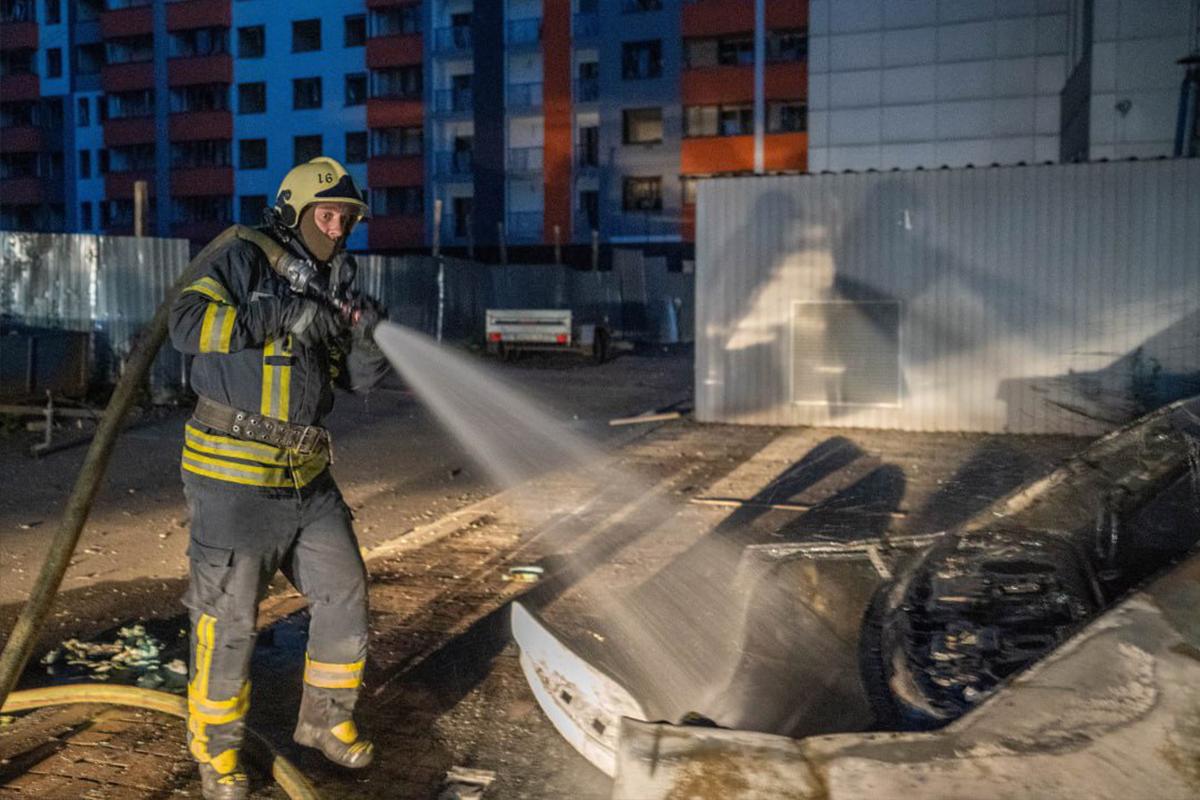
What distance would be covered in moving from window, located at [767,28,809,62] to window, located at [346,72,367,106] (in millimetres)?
17914

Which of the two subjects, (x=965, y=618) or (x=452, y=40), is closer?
(x=965, y=618)

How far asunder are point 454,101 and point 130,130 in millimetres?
17411

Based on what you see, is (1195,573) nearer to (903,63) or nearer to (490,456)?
(490,456)

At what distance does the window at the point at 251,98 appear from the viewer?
47.8m

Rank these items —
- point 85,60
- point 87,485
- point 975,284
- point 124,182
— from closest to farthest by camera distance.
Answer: point 87,485 < point 975,284 < point 124,182 < point 85,60

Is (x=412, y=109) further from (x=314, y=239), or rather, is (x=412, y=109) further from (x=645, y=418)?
(x=314, y=239)

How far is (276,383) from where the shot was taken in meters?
3.55

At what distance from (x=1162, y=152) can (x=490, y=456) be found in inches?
421

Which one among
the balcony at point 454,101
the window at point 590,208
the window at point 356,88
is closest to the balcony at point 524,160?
the window at point 590,208

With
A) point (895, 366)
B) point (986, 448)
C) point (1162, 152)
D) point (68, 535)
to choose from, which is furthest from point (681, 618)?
point (1162, 152)

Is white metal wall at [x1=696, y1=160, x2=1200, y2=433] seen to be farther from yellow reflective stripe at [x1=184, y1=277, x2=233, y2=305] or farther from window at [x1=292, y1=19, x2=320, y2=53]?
window at [x1=292, y1=19, x2=320, y2=53]

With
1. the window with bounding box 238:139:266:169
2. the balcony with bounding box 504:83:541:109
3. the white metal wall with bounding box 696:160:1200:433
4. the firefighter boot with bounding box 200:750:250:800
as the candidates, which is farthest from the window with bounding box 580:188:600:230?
the firefighter boot with bounding box 200:750:250:800

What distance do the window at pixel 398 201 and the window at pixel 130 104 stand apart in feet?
44.1

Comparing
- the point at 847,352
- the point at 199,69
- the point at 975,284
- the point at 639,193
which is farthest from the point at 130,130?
the point at 975,284
